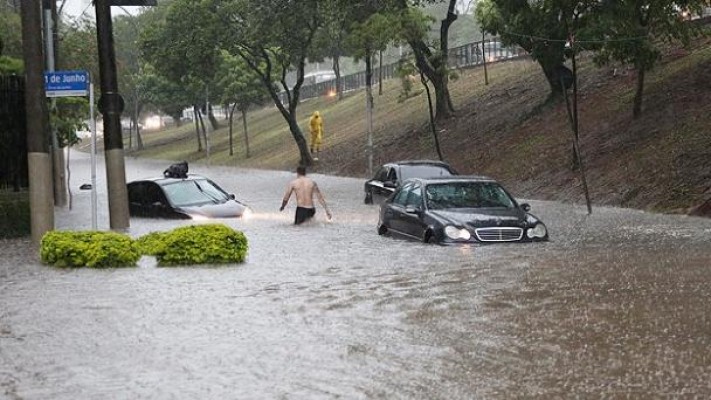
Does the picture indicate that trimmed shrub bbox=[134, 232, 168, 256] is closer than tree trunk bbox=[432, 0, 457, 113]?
Yes

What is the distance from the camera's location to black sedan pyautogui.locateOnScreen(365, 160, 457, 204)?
27.9 meters

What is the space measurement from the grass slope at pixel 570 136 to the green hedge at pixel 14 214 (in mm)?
13173

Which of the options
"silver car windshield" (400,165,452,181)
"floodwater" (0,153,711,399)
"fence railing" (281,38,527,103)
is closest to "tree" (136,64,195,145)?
"fence railing" (281,38,527,103)

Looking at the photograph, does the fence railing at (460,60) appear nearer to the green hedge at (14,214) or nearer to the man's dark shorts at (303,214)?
the man's dark shorts at (303,214)

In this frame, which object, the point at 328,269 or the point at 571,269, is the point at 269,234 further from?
the point at 571,269

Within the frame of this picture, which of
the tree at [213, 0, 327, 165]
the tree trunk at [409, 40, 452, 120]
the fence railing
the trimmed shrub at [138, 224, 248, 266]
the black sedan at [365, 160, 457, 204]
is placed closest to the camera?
the trimmed shrub at [138, 224, 248, 266]

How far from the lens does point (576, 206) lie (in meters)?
26.9

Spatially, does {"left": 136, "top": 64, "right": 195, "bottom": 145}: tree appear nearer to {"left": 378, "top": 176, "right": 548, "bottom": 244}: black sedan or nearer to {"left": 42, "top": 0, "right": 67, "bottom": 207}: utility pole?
{"left": 42, "top": 0, "right": 67, "bottom": 207}: utility pole

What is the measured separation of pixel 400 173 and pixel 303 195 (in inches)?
223

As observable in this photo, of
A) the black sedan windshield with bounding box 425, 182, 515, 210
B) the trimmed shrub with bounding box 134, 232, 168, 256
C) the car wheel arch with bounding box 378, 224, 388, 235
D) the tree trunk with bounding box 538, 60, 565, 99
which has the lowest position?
the car wheel arch with bounding box 378, 224, 388, 235

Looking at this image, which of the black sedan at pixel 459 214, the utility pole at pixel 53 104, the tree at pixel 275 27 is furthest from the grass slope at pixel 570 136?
the utility pole at pixel 53 104

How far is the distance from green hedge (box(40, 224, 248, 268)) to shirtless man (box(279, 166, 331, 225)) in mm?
5827

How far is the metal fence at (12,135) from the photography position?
21469 mm

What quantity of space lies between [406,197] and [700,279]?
7256 millimetres
